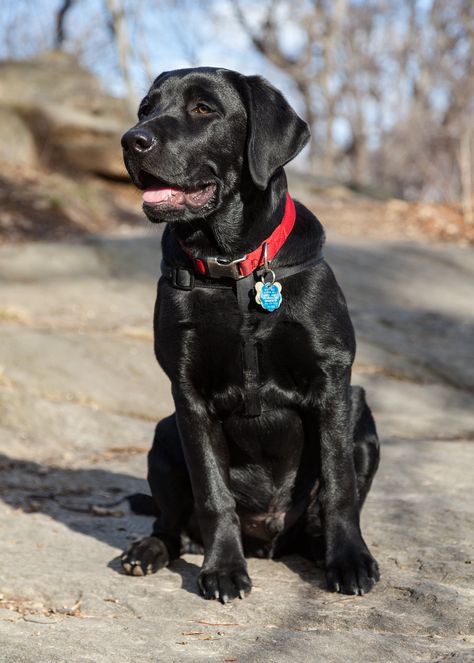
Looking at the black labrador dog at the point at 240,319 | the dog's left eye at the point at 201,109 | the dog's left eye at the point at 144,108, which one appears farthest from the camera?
the dog's left eye at the point at 144,108

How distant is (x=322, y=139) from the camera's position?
34.1m

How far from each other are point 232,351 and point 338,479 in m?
Answer: 0.61

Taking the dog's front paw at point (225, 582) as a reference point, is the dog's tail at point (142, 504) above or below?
below

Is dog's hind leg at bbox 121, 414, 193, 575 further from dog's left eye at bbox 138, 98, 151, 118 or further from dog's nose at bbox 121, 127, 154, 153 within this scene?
dog's left eye at bbox 138, 98, 151, 118

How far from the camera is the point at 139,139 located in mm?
3123

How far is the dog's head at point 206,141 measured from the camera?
316 centimetres

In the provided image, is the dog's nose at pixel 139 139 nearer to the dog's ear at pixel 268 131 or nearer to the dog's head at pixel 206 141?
the dog's head at pixel 206 141

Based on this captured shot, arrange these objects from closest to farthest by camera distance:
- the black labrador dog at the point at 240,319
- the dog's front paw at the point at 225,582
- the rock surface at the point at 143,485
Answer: the rock surface at the point at 143,485 < the dog's front paw at the point at 225,582 < the black labrador dog at the point at 240,319

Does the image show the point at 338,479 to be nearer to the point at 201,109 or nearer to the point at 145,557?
the point at 145,557

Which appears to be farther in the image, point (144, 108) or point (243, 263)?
point (144, 108)

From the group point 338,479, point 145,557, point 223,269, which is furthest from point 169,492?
point 223,269

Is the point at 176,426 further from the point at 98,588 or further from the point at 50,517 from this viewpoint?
the point at 50,517

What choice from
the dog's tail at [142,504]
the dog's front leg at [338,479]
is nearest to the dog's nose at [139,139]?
the dog's front leg at [338,479]

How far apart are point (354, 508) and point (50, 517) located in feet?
5.38
